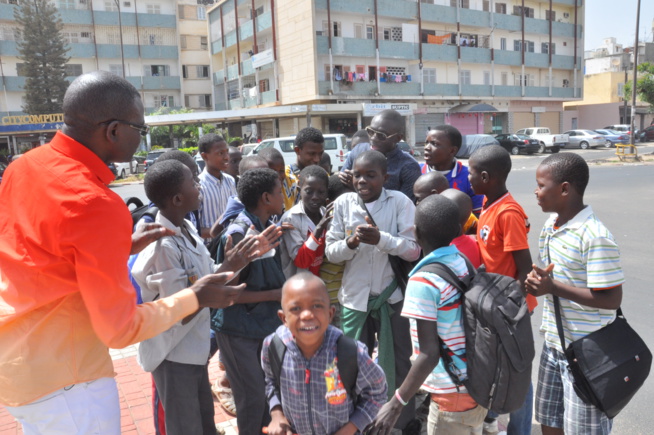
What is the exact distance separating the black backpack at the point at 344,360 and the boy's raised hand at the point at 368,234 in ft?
2.56

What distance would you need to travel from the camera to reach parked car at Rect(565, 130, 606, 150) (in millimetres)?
33875

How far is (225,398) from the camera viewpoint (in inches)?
155

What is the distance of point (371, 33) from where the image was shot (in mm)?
33969

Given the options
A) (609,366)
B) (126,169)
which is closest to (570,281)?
(609,366)

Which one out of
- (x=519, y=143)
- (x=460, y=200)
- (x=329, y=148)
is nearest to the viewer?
(x=460, y=200)

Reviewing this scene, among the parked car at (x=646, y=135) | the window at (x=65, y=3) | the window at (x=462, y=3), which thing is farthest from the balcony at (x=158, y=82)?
the parked car at (x=646, y=135)

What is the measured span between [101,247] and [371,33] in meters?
34.8

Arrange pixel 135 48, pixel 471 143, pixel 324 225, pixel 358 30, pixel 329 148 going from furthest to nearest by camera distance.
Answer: pixel 135 48 → pixel 358 30 → pixel 471 143 → pixel 329 148 → pixel 324 225

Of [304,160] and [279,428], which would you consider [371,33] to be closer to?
[304,160]

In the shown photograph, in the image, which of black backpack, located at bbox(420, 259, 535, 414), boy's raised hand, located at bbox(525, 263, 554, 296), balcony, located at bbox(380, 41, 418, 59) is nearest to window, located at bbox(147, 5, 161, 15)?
balcony, located at bbox(380, 41, 418, 59)

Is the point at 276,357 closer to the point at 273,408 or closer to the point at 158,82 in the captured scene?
the point at 273,408

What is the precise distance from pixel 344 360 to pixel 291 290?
39 cm

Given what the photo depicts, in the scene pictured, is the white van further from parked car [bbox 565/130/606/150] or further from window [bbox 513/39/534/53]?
window [bbox 513/39/534/53]

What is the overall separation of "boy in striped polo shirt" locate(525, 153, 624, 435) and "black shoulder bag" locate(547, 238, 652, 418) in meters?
0.06
